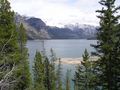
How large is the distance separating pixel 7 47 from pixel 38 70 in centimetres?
2804

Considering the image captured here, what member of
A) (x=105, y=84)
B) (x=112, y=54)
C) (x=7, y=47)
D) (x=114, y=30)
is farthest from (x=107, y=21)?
(x=7, y=47)

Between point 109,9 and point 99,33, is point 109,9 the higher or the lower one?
the higher one

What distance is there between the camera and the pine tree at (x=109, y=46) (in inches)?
978

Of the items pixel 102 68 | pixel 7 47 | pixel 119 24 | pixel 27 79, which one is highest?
pixel 119 24

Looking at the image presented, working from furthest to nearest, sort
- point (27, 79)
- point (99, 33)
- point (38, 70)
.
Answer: point (38, 70)
point (27, 79)
point (99, 33)

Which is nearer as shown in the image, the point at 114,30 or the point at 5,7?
the point at 114,30

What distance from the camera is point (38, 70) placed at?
53031 mm

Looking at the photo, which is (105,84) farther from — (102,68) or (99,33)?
(99,33)

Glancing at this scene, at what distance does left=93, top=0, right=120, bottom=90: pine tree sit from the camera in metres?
24.8

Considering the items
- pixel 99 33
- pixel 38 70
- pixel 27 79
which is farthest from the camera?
pixel 38 70

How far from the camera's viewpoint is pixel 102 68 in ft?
84.3

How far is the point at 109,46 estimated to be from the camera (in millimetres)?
24578

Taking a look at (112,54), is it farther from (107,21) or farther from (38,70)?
(38,70)

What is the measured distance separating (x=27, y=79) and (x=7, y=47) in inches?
739
